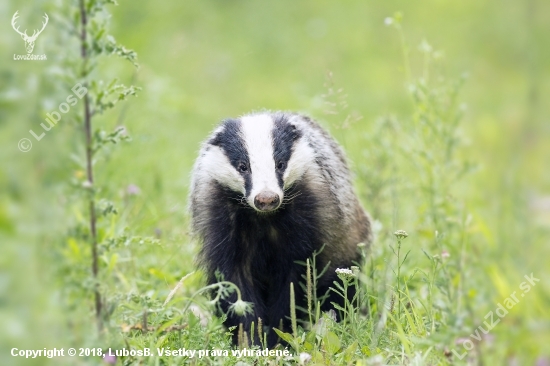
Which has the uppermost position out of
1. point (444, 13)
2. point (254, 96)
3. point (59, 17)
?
point (444, 13)

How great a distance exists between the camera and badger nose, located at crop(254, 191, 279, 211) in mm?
4117

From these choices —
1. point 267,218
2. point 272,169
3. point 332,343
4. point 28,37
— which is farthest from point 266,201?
point 28,37

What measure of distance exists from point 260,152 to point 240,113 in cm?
504

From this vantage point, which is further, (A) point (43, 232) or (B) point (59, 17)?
(B) point (59, 17)

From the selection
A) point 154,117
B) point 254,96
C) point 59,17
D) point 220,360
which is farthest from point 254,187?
point 254,96

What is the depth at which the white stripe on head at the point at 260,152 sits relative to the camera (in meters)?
4.25

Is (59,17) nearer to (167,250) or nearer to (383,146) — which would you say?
(167,250)

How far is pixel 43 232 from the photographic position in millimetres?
2582

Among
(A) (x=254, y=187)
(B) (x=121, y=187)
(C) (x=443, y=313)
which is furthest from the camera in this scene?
Answer: (B) (x=121, y=187)

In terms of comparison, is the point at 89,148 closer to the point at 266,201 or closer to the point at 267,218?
the point at 266,201

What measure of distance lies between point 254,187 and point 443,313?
1178 millimetres

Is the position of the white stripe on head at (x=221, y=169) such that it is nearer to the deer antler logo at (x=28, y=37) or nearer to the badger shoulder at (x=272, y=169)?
the badger shoulder at (x=272, y=169)

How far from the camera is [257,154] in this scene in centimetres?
446

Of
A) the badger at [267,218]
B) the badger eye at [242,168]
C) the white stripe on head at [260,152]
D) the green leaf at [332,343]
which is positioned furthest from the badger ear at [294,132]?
A: the green leaf at [332,343]
